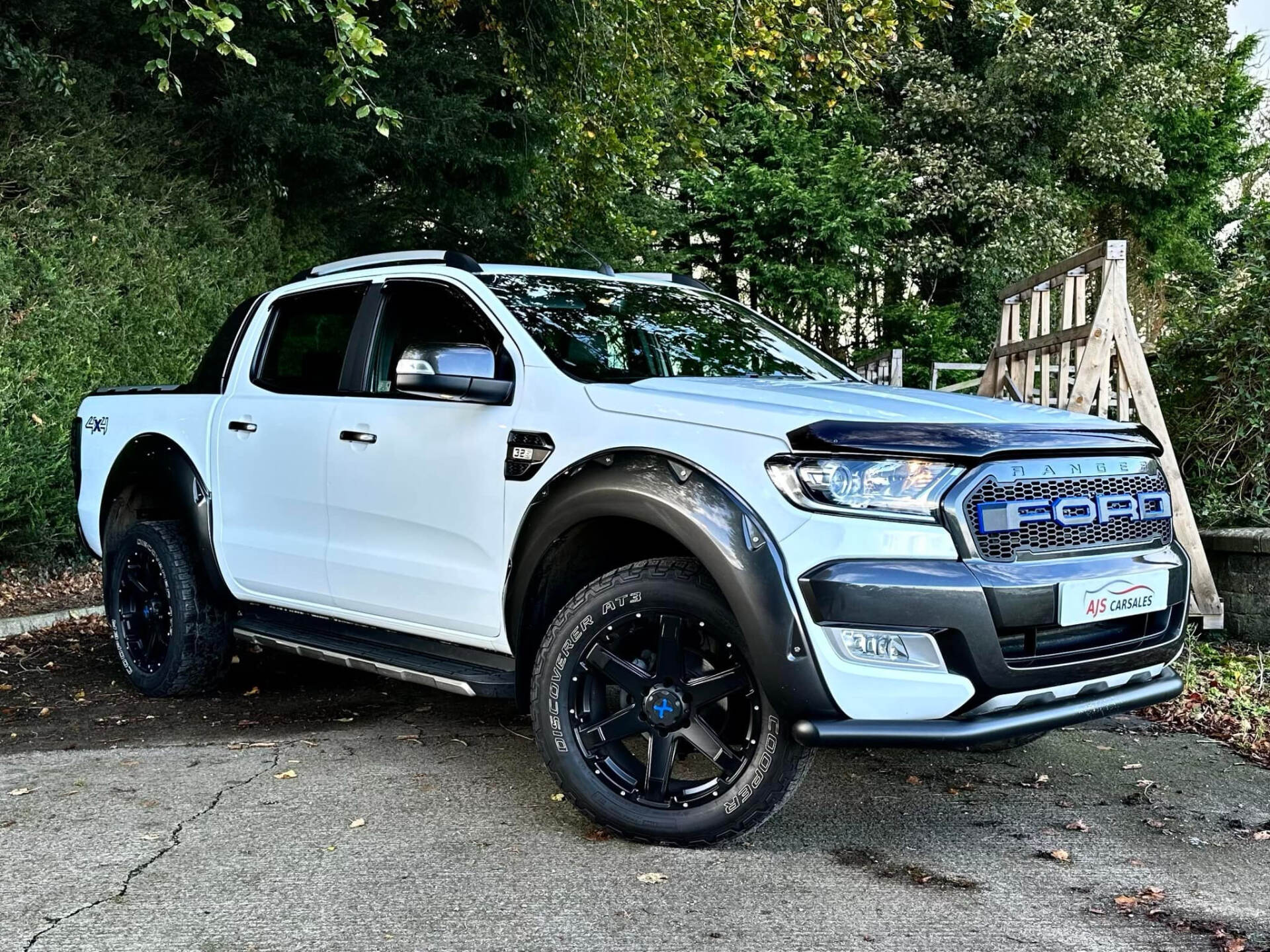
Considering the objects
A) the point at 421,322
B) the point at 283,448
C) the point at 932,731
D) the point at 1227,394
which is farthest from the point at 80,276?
the point at 932,731

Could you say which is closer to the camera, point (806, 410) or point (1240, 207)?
point (806, 410)

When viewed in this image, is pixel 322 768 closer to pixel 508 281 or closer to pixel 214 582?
pixel 214 582

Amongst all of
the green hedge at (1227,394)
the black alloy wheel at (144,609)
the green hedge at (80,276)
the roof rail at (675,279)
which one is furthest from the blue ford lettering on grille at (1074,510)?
the green hedge at (80,276)

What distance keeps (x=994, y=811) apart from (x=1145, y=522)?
1.14 metres

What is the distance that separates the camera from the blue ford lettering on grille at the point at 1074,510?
3.33 meters

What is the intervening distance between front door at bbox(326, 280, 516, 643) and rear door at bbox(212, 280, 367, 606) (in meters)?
0.14

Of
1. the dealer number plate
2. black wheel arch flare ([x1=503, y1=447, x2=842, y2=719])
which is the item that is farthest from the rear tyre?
the dealer number plate

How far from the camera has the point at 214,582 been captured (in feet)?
17.8

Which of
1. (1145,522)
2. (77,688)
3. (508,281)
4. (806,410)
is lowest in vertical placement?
(77,688)

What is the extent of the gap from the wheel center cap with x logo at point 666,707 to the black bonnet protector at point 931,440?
2.75ft

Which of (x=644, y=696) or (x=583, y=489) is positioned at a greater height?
(x=583, y=489)

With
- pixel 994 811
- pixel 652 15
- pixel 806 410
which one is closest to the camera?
pixel 806 410

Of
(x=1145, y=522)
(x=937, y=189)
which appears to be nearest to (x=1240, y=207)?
(x=937, y=189)

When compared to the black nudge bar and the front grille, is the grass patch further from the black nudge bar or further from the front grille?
the black nudge bar
